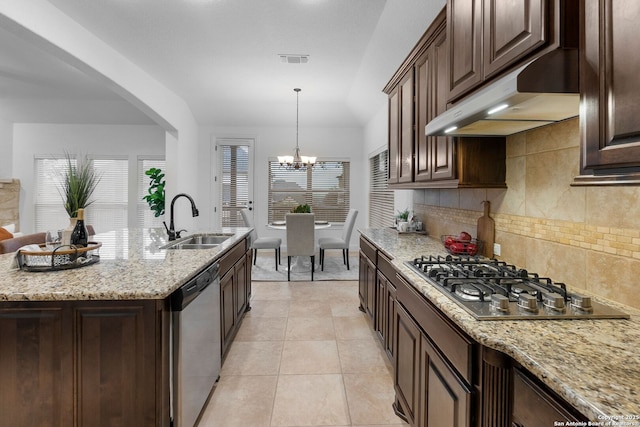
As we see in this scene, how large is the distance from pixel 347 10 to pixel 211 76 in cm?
247

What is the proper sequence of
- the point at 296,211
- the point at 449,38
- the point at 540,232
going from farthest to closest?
the point at 296,211
the point at 449,38
the point at 540,232

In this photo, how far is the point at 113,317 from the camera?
4.46ft

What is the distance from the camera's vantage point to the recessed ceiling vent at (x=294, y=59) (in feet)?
13.1

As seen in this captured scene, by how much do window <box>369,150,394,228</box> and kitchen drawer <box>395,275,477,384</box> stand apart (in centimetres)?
356

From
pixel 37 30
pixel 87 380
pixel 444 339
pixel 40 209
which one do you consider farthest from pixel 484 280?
pixel 40 209

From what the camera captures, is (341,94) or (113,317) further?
(341,94)

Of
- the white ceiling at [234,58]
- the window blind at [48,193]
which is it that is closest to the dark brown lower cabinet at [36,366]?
the white ceiling at [234,58]

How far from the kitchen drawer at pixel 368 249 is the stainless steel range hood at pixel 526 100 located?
1.27 m

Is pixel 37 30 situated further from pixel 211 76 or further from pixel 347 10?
pixel 347 10

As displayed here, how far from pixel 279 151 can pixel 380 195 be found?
244 cm

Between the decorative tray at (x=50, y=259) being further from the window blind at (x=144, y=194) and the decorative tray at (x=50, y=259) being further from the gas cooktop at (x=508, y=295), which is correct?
the window blind at (x=144, y=194)

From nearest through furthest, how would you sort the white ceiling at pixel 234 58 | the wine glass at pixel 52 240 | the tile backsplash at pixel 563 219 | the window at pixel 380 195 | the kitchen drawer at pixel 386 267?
the tile backsplash at pixel 563 219
the wine glass at pixel 52 240
the kitchen drawer at pixel 386 267
the white ceiling at pixel 234 58
the window at pixel 380 195

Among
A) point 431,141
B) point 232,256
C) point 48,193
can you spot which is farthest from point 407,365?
point 48,193

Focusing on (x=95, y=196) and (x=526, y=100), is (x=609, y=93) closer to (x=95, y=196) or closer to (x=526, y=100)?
(x=526, y=100)
